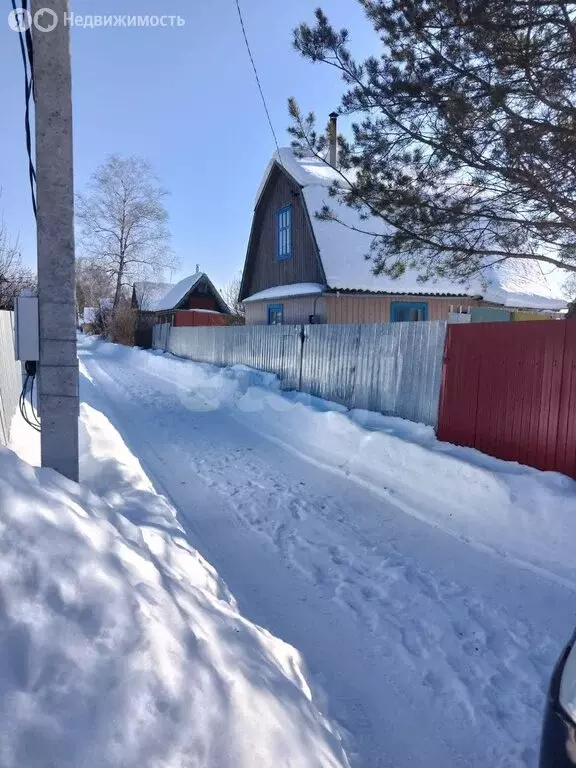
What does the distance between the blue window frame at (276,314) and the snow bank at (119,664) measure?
49.1 ft

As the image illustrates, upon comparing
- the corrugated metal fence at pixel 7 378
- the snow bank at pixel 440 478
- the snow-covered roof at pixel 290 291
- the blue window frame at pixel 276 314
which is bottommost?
the snow bank at pixel 440 478

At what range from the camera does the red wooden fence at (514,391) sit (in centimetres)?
480

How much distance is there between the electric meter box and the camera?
363 centimetres

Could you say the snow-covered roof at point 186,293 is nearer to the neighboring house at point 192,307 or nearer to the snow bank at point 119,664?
the neighboring house at point 192,307

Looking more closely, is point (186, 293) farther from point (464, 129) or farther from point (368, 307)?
point (464, 129)

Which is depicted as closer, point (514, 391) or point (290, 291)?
point (514, 391)

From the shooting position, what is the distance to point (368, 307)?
1534cm

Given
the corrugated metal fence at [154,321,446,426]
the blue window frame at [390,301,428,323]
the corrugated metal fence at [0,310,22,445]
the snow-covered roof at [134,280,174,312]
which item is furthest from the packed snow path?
the snow-covered roof at [134,280,174,312]

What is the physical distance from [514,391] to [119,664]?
4.63 m

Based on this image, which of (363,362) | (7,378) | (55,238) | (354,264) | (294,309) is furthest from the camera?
(294,309)

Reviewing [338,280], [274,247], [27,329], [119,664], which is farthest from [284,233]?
[119,664]

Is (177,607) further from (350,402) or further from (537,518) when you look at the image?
(350,402)

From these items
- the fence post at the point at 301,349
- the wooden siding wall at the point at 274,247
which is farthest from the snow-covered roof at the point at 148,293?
the fence post at the point at 301,349

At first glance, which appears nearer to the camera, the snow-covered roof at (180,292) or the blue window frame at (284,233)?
the blue window frame at (284,233)
